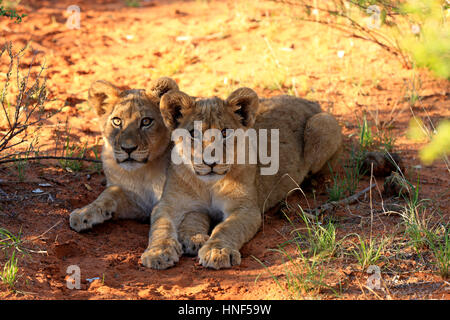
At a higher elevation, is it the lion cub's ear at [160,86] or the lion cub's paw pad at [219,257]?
the lion cub's ear at [160,86]

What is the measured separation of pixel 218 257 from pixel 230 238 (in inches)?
12.9

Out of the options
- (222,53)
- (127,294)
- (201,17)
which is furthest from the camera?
(201,17)

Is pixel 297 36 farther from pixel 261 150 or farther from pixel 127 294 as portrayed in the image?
pixel 127 294

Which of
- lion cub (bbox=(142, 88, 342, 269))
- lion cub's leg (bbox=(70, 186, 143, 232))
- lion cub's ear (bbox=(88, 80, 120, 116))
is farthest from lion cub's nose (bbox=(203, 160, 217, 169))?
lion cub's ear (bbox=(88, 80, 120, 116))

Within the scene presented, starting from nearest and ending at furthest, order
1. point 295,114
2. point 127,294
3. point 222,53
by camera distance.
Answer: point 127,294
point 295,114
point 222,53

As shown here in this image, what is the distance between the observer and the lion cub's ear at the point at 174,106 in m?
4.70

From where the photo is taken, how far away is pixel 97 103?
17.6ft

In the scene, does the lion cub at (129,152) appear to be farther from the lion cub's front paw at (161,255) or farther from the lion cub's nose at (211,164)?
the lion cub's front paw at (161,255)

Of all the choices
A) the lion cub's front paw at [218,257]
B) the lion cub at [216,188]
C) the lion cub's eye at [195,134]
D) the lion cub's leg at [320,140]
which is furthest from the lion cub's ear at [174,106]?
the lion cub's leg at [320,140]

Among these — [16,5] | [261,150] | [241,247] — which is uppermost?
[16,5]

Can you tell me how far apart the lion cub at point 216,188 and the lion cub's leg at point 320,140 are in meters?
0.15

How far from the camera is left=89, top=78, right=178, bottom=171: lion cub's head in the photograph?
193 inches

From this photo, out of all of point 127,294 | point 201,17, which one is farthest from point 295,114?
point 201,17

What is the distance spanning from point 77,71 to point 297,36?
3509 millimetres
